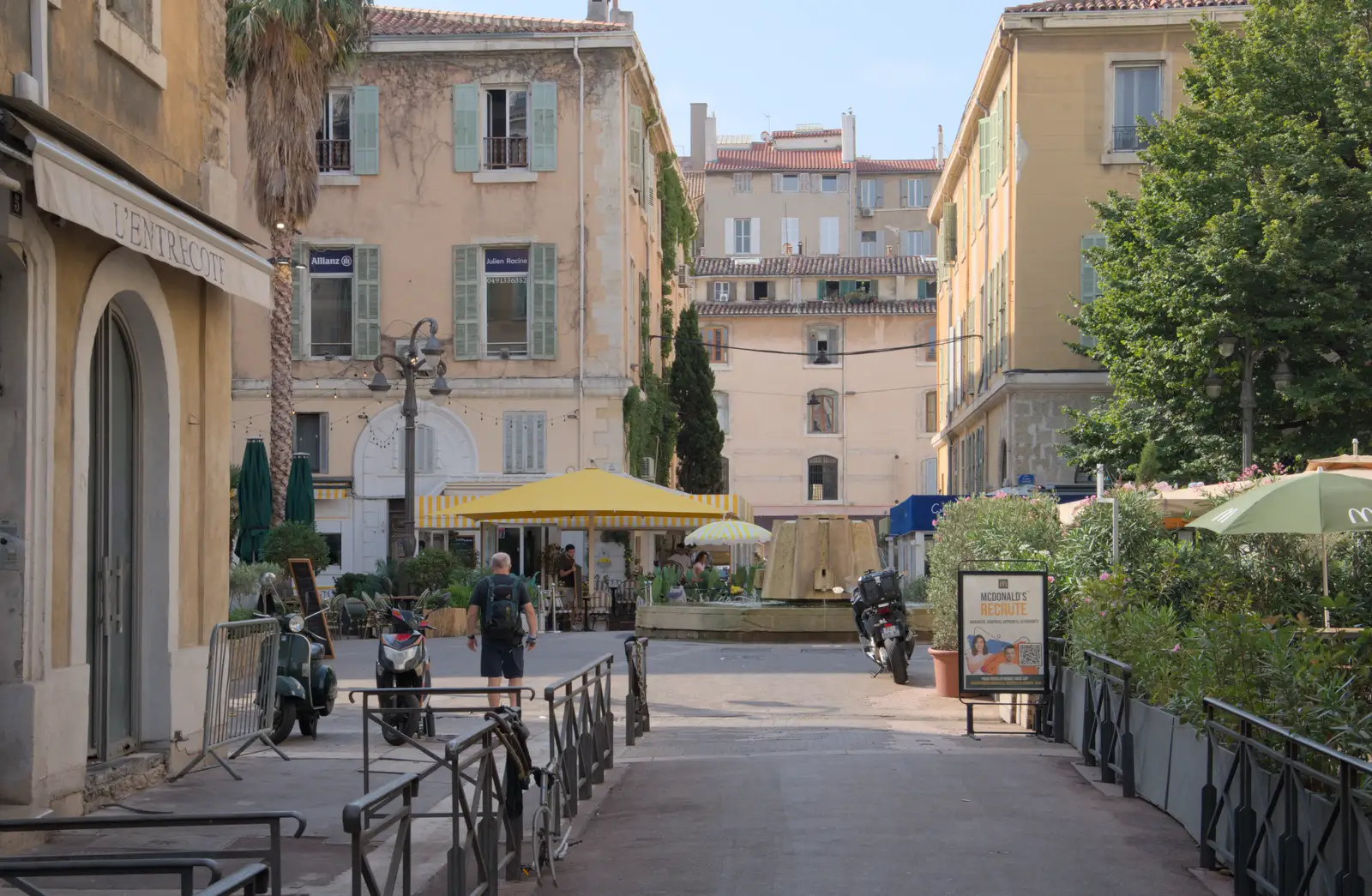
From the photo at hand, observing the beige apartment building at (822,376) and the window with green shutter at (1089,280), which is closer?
the window with green shutter at (1089,280)

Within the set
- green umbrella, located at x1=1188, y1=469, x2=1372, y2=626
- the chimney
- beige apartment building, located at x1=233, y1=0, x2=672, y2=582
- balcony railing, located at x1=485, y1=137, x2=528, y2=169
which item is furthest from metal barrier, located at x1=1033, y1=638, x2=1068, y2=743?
the chimney

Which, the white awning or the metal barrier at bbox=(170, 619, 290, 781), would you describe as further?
the metal barrier at bbox=(170, 619, 290, 781)

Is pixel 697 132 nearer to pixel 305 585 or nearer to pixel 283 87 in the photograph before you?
pixel 283 87

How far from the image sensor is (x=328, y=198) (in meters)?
35.9

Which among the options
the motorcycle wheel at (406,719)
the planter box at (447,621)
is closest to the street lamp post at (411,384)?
the planter box at (447,621)

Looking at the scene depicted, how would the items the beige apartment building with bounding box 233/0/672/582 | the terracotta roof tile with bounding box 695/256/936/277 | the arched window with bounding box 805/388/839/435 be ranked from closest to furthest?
the beige apartment building with bounding box 233/0/672/582 → the arched window with bounding box 805/388/839/435 → the terracotta roof tile with bounding box 695/256/936/277

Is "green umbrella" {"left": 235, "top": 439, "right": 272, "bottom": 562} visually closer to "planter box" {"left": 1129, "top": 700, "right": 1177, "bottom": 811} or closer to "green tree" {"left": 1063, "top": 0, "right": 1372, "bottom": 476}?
"green tree" {"left": 1063, "top": 0, "right": 1372, "bottom": 476}

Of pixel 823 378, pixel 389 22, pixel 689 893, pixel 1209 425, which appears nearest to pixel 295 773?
pixel 689 893

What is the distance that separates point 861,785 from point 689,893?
3458 millimetres

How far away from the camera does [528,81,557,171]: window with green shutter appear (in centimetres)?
3566

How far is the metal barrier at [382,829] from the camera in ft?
16.1

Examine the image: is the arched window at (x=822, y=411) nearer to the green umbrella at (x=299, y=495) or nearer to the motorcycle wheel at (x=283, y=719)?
the green umbrella at (x=299, y=495)

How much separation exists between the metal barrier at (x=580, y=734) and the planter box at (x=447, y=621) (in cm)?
1504

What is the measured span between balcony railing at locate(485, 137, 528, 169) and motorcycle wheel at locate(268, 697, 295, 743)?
23.7m
